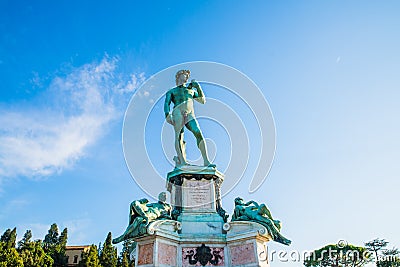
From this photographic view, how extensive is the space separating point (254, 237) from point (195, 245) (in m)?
1.67

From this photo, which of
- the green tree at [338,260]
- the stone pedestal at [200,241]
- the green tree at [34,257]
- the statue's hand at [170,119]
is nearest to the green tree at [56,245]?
the green tree at [34,257]

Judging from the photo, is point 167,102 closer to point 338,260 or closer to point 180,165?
point 180,165

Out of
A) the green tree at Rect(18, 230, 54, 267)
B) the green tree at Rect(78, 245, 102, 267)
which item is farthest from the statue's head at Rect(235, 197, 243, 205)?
the green tree at Rect(18, 230, 54, 267)

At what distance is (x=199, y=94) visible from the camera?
12555 mm

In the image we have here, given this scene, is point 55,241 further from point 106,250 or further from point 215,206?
point 215,206

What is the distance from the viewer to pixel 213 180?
Answer: 10875 millimetres

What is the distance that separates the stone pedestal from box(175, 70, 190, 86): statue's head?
4.65 metres

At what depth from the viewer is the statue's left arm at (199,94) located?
12.5 m

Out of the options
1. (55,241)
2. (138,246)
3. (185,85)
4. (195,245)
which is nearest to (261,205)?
(195,245)

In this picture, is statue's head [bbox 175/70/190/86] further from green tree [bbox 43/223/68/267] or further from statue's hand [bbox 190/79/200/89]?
green tree [bbox 43/223/68/267]

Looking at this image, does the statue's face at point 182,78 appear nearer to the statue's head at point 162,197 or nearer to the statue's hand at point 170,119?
the statue's hand at point 170,119

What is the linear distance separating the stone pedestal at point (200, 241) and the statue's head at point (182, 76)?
15.2 ft

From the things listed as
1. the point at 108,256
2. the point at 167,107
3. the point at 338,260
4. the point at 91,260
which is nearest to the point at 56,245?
the point at 108,256

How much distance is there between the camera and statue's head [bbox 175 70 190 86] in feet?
41.1
